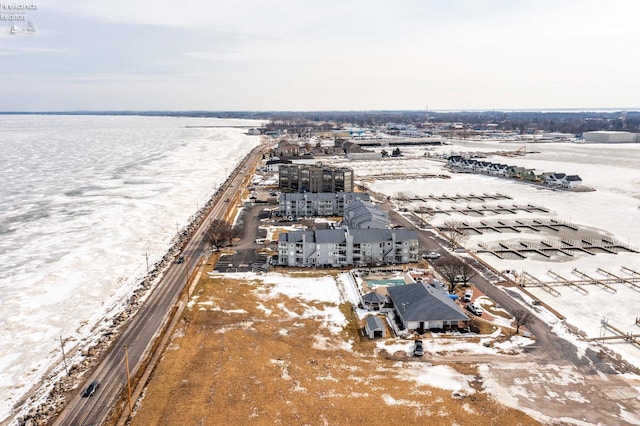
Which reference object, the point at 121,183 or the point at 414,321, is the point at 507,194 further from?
the point at 121,183

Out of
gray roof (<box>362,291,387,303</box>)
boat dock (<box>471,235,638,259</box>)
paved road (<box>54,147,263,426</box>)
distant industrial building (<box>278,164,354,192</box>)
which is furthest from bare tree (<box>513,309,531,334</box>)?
distant industrial building (<box>278,164,354,192</box>)

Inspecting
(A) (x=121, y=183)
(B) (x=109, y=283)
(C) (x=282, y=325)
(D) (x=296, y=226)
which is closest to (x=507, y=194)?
(D) (x=296, y=226)

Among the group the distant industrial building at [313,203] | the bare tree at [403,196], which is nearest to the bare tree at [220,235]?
the distant industrial building at [313,203]

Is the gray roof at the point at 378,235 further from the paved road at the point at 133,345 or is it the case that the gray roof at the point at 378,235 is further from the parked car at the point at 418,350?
the parked car at the point at 418,350

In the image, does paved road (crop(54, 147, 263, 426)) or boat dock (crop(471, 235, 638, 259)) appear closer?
paved road (crop(54, 147, 263, 426))

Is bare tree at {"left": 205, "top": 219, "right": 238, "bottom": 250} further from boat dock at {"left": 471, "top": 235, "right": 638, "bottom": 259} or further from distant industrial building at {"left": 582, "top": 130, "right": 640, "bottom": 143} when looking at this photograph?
distant industrial building at {"left": 582, "top": 130, "right": 640, "bottom": 143}

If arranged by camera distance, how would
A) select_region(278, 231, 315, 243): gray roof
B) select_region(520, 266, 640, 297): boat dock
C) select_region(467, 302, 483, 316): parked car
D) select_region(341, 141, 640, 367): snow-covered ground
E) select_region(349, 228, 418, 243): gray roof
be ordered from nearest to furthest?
1. select_region(467, 302, 483, 316): parked car
2. select_region(341, 141, 640, 367): snow-covered ground
3. select_region(520, 266, 640, 297): boat dock
4. select_region(278, 231, 315, 243): gray roof
5. select_region(349, 228, 418, 243): gray roof
